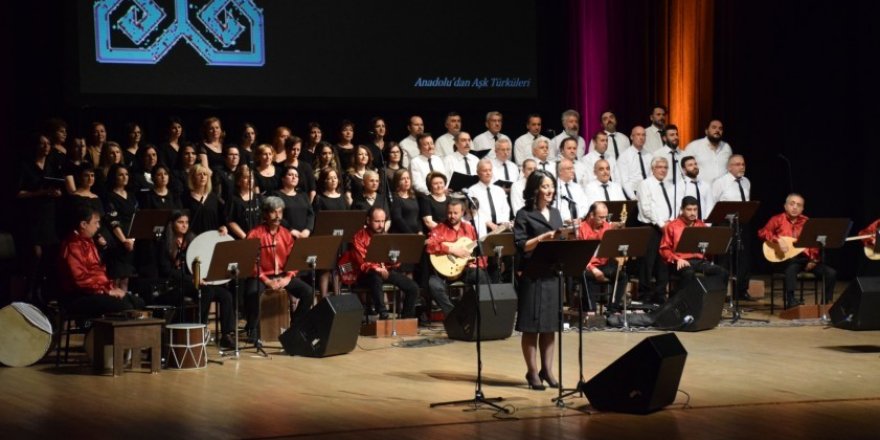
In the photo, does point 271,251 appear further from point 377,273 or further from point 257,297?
point 377,273

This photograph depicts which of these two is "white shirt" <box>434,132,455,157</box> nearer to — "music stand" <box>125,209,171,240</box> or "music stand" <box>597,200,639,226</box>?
"music stand" <box>597,200,639,226</box>

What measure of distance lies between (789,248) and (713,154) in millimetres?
1909

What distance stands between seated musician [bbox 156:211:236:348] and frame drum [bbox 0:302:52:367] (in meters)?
1.13

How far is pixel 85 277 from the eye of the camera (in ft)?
31.5

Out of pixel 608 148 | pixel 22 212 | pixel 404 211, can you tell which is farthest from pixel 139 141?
pixel 608 148

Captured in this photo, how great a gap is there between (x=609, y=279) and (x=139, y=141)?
469 centimetres

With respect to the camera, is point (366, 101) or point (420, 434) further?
point (366, 101)

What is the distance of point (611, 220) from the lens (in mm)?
12391

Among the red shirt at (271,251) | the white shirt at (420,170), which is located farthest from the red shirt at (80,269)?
the white shirt at (420,170)

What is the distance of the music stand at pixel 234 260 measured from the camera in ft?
31.1

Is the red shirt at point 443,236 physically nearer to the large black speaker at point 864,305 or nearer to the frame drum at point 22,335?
the large black speaker at point 864,305

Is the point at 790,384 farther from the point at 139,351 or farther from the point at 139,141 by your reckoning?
the point at 139,141

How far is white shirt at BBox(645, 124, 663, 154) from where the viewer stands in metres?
14.6

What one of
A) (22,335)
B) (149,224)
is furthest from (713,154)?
(22,335)
